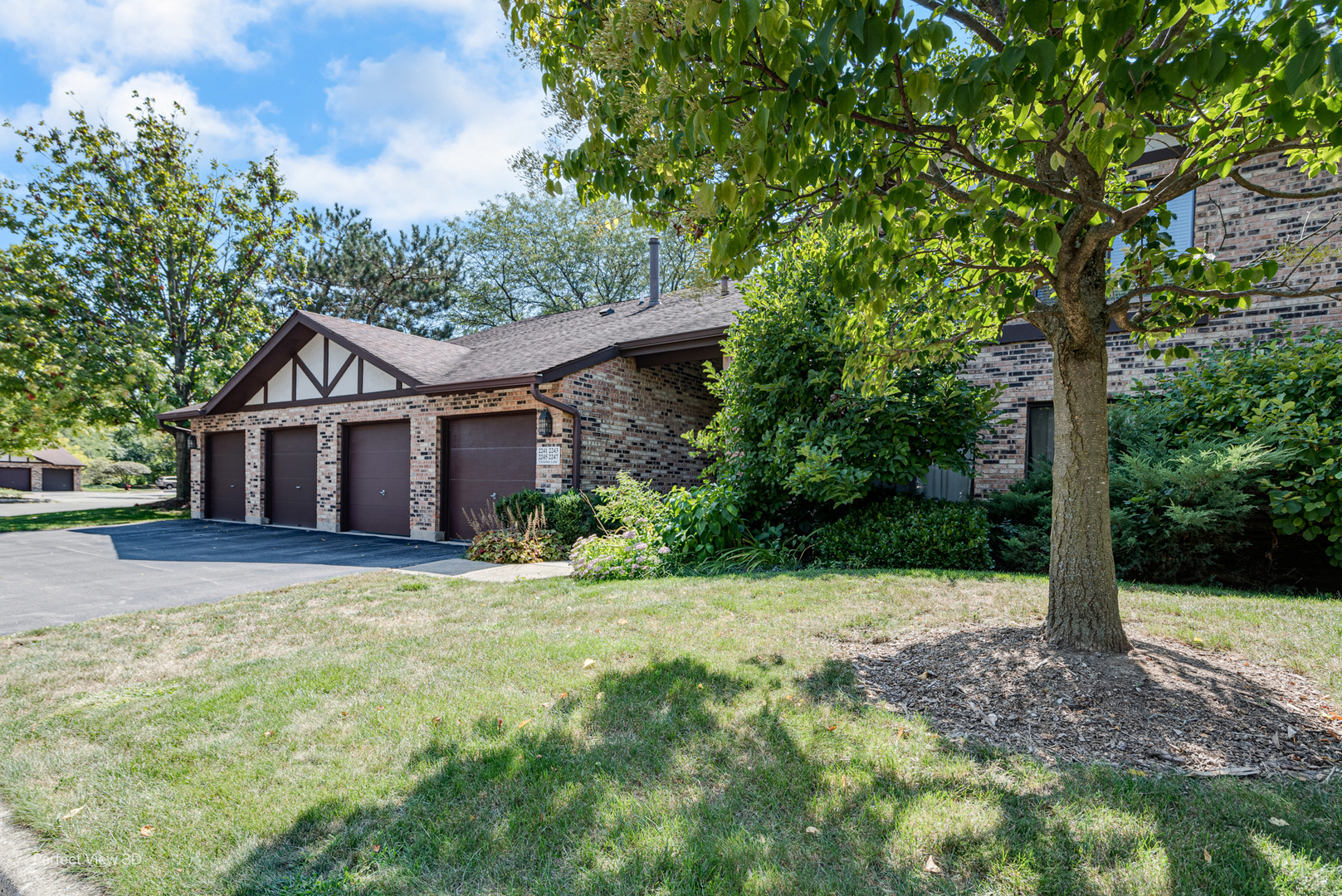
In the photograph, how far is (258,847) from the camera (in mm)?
2379

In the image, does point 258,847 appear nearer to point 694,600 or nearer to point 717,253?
point 717,253

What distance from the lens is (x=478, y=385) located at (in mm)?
12016

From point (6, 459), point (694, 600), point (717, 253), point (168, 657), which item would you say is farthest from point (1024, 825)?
point (6, 459)

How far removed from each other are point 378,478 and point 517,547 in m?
6.15

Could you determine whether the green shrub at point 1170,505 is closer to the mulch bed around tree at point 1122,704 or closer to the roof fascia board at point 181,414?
the mulch bed around tree at point 1122,704

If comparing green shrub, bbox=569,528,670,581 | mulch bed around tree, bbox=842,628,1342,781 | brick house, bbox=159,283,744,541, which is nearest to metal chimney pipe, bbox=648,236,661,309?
brick house, bbox=159,283,744,541

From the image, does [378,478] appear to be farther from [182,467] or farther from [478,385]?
[182,467]

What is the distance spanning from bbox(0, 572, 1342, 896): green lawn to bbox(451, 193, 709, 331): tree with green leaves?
2558 cm

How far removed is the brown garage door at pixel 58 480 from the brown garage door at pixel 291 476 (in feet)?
151

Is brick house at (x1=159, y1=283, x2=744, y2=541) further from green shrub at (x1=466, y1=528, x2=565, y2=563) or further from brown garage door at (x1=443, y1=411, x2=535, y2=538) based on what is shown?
green shrub at (x1=466, y1=528, x2=565, y2=563)

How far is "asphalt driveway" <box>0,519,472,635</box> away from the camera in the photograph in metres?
6.86

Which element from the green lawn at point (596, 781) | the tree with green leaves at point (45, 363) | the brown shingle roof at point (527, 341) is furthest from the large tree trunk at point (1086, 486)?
the tree with green leaves at point (45, 363)

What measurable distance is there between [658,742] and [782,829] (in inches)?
32.9

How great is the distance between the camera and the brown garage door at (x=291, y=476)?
1550 cm
